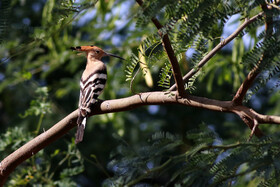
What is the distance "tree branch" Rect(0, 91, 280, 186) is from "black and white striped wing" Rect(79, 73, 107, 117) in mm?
180

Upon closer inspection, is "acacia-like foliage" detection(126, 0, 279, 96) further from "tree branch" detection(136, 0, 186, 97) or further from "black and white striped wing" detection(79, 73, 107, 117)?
"black and white striped wing" detection(79, 73, 107, 117)

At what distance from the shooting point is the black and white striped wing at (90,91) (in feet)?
9.73

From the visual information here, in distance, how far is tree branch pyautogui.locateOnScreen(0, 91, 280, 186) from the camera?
1.96m

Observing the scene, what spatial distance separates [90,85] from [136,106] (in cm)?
144

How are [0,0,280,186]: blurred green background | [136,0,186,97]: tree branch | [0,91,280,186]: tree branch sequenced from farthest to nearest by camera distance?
[0,0,280,186]: blurred green background < [0,91,280,186]: tree branch < [136,0,186,97]: tree branch

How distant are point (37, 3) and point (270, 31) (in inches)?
250

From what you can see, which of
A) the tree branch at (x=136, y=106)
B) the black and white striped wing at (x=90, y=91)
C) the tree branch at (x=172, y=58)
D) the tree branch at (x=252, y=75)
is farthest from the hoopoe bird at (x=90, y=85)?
the tree branch at (x=252, y=75)

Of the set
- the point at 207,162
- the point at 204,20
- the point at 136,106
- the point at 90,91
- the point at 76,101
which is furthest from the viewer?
the point at 76,101

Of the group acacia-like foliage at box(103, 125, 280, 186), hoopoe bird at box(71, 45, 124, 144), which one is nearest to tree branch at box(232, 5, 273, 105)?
acacia-like foliage at box(103, 125, 280, 186)

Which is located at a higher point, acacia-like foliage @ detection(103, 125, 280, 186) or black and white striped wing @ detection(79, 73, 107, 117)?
black and white striped wing @ detection(79, 73, 107, 117)

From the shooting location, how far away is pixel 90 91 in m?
3.47

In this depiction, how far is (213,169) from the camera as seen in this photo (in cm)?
190

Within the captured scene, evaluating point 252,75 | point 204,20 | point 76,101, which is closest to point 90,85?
point 252,75

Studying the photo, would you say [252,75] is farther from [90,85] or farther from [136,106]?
[90,85]
